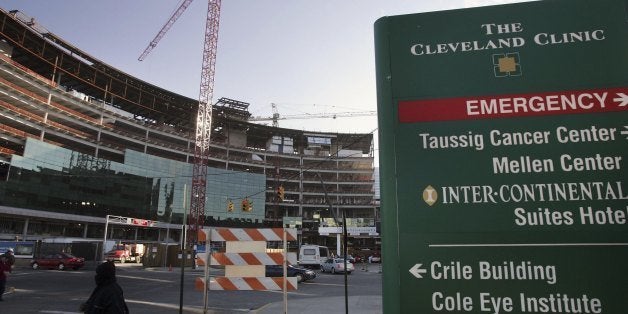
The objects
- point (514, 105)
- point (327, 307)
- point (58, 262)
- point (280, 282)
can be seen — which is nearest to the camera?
point (514, 105)

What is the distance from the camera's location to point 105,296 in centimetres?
553

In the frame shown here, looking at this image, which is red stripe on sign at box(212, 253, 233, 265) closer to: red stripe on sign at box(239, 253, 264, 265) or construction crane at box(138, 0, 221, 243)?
red stripe on sign at box(239, 253, 264, 265)

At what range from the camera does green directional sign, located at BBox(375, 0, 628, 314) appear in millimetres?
2117

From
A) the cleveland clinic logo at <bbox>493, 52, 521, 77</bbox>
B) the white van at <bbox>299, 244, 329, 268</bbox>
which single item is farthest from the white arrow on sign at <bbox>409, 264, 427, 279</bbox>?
the white van at <bbox>299, 244, 329, 268</bbox>

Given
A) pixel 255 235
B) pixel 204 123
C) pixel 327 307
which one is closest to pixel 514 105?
pixel 255 235

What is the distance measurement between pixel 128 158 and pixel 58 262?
2119 inches

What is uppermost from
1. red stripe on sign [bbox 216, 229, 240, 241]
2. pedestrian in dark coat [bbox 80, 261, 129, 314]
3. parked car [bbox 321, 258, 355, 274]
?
red stripe on sign [bbox 216, 229, 240, 241]

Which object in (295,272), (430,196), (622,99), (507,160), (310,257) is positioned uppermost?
(622,99)

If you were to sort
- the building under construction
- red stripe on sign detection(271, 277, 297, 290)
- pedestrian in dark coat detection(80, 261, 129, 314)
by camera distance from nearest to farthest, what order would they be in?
1. pedestrian in dark coat detection(80, 261, 129, 314)
2. red stripe on sign detection(271, 277, 297, 290)
3. the building under construction

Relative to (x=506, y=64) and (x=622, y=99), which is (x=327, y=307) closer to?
(x=506, y=64)

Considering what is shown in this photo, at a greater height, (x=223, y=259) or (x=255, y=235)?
(x=255, y=235)

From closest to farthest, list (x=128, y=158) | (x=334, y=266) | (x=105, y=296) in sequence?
(x=105, y=296)
(x=334, y=266)
(x=128, y=158)

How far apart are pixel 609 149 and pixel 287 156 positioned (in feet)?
391

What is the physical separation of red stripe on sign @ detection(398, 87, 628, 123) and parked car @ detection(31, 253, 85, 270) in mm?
40648
